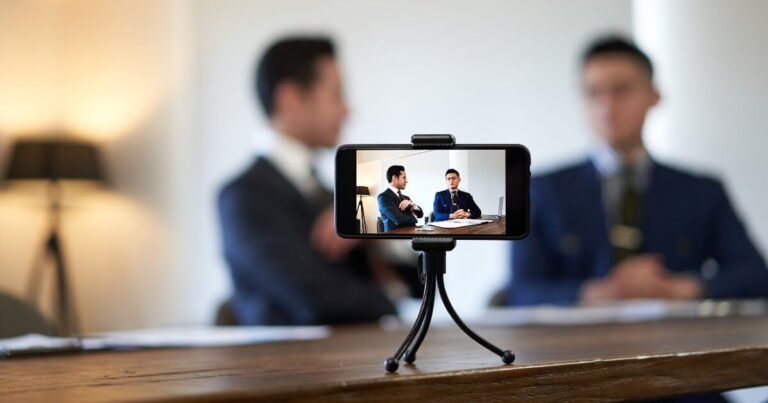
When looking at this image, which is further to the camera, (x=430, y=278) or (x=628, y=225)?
(x=628, y=225)

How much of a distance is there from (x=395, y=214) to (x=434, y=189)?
0.04 meters

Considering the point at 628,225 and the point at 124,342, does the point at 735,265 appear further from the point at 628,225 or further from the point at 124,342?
the point at 124,342

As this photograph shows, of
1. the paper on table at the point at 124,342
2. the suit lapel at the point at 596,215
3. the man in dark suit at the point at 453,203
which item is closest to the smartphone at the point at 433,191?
the man in dark suit at the point at 453,203

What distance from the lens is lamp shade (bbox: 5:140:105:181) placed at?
2176mm

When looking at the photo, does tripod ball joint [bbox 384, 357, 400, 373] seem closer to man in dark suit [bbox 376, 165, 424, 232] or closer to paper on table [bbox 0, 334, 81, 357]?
man in dark suit [bbox 376, 165, 424, 232]

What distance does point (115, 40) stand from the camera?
7.68 ft

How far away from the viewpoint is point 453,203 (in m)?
0.83

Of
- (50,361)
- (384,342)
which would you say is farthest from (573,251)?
(50,361)

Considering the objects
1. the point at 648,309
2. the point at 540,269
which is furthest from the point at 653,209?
the point at 540,269

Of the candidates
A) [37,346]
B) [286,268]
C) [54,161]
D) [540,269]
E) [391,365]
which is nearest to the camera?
[391,365]

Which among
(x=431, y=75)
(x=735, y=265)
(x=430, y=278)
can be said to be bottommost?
(x=735, y=265)

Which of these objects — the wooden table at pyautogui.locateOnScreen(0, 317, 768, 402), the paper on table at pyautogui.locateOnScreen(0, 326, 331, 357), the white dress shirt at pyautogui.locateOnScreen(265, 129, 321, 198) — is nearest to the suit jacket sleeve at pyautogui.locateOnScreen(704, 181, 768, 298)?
the white dress shirt at pyautogui.locateOnScreen(265, 129, 321, 198)

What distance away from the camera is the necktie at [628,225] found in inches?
113

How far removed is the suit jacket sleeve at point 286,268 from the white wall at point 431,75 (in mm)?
58
